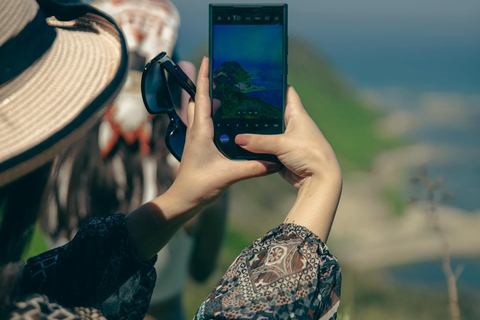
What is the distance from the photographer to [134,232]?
1497mm

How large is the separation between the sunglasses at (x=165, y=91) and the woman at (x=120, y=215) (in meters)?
0.06

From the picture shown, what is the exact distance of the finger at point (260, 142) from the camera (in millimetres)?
1411

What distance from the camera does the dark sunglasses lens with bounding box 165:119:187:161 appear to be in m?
1.56

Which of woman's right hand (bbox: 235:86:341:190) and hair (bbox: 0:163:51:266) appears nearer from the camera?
hair (bbox: 0:163:51:266)

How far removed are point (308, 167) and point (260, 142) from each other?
0.39ft

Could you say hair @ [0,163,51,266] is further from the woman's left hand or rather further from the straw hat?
the woman's left hand

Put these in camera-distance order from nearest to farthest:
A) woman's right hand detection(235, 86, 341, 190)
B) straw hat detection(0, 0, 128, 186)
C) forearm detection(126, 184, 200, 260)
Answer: straw hat detection(0, 0, 128, 186) < woman's right hand detection(235, 86, 341, 190) < forearm detection(126, 184, 200, 260)

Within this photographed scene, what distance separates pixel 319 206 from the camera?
1368mm

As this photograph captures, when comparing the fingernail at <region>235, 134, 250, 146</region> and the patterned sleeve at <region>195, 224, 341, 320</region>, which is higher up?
the fingernail at <region>235, 134, 250, 146</region>

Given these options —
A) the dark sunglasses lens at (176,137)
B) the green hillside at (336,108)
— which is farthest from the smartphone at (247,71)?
the green hillside at (336,108)

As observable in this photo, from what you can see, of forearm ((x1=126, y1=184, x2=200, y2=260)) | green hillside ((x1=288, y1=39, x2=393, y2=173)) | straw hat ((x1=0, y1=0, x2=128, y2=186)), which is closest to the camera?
straw hat ((x1=0, y1=0, x2=128, y2=186))

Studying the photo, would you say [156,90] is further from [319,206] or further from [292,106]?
[319,206]

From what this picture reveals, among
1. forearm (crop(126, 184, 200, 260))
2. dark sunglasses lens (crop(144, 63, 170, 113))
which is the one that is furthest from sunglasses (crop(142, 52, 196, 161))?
forearm (crop(126, 184, 200, 260))

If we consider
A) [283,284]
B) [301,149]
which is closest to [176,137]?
[301,149]
